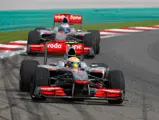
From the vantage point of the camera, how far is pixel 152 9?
3894 cm

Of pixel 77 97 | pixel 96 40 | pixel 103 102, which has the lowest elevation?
pixel 96 40

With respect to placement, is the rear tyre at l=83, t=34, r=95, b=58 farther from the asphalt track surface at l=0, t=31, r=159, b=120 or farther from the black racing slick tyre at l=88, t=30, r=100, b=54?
the black racing slick tyre at l=88, t=30, r=100, b=54

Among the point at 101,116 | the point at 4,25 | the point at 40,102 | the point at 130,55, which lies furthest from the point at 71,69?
the point at 4,25

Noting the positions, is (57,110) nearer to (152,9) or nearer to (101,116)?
(101,116)

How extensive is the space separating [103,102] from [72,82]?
0.76 metres

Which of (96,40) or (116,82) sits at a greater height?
(116,82)

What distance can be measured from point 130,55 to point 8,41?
17.7ft

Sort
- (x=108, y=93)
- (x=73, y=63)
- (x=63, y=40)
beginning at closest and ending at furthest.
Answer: (x=108, y=93)
(x=73, y=63)
(x=63, y=40)

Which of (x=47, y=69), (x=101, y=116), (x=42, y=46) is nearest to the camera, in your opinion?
(x=101, y=116)

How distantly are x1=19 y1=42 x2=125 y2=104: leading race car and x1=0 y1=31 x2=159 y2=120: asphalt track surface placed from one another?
0.18 metres

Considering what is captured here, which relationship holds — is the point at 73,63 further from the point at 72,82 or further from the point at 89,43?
the point at 89,43

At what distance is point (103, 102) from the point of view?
9555 mm
